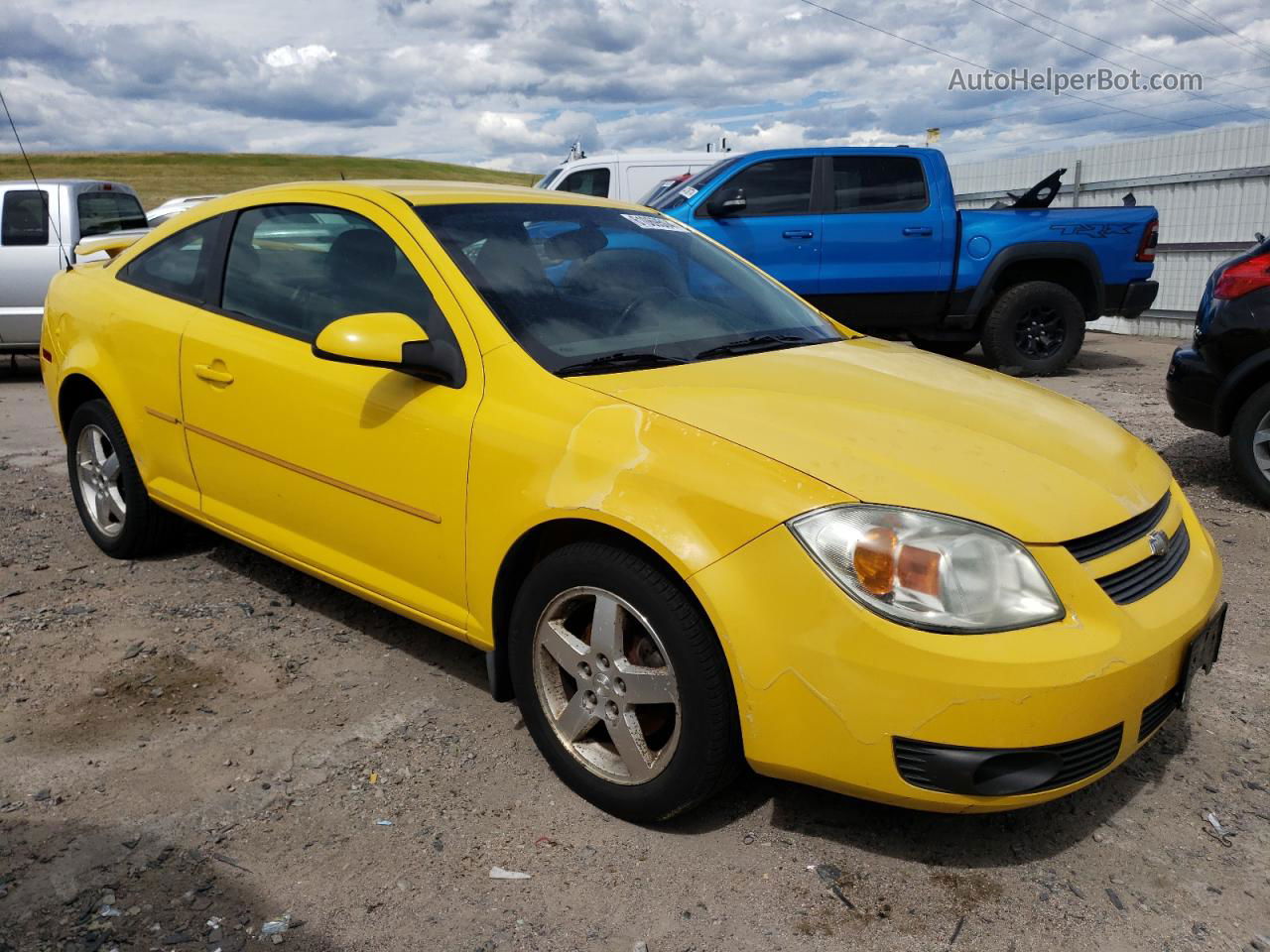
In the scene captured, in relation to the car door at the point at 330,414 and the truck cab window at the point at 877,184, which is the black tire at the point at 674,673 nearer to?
the car door at the point at 330,414

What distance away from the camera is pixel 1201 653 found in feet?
8.71

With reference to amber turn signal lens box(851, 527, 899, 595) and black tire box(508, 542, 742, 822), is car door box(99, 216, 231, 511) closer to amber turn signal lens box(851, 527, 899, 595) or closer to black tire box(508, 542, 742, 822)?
black tire box(508, 542, 742, 822)

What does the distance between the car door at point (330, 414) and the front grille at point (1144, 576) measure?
64.5 inches

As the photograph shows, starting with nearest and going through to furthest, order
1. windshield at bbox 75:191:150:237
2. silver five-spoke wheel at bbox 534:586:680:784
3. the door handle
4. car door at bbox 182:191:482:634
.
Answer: silver five-spoke wheel at bbox 534:586:680:784 < car door at bbox 182:191:482:634 < the door handle < windshield at bbox 75:191:150:237

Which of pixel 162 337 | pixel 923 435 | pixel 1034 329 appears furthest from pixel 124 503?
pixel 1034 329

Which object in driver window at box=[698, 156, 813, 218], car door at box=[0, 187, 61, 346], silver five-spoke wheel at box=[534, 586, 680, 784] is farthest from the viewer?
car door at box=[0, 187, 61, 346]

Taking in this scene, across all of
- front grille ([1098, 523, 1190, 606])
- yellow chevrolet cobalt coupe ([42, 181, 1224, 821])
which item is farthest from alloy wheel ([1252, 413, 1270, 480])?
front grille ([1098, 523, 1190, 606])

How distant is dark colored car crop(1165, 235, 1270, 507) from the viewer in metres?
5.31

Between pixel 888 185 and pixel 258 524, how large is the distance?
7351 mm

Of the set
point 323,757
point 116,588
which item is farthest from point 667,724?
point 116,588

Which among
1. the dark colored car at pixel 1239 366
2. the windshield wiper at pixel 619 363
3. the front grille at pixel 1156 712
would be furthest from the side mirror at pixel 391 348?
the dark colored car at pixel 1239 366

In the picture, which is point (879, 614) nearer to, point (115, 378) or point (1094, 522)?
point (1094, 522)

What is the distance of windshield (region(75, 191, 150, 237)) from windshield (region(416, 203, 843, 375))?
856 centimetres

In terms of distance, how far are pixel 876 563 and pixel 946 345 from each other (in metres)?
9.84
